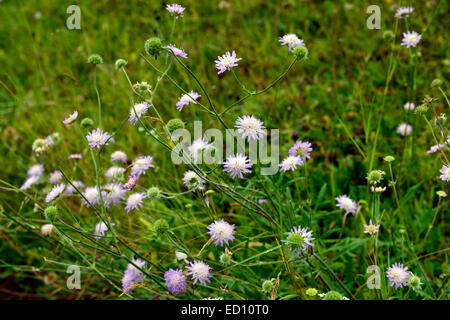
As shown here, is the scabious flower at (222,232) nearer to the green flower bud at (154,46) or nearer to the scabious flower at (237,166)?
the scabious flower at (237,166)

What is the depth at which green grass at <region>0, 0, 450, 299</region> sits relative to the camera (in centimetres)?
126

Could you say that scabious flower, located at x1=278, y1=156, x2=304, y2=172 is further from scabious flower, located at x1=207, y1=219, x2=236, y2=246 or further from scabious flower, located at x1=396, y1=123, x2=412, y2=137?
scabious flower, located at x1=396, y1=123, x2=412, y2=137

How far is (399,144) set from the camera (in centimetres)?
171

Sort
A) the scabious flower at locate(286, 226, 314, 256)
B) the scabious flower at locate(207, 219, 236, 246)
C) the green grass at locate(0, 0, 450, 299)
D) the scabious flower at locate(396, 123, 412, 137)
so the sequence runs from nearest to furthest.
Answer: the scabious flower at locate(286, 226, 314, 256) → the scabious flower at locate(207, 219, 236, 246) → the green grass at locate(0, 0, 450, 299) → the scabious flower at locate(396, 123, 412, 137)

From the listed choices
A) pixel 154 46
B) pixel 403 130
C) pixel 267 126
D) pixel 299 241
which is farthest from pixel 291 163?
pixel 403 130

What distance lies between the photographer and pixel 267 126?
59.2 inches

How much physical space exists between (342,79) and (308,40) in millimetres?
351

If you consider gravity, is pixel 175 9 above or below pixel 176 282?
above

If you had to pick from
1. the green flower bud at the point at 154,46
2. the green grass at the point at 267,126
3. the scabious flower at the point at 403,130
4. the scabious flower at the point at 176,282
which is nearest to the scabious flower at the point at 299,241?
the green grass at the point at 267,126

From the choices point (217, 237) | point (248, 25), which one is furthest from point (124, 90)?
point (217, 237)

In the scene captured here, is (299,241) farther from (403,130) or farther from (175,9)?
(403,130)

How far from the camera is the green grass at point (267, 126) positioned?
1.26 m

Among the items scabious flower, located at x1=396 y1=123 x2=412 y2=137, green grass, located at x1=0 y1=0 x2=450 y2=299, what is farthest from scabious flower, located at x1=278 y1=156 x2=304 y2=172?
scabious flower, located at x1=396 y1=123 x2=412 y2=137

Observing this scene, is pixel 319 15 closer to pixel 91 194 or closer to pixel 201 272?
pixel 91 194
